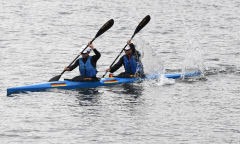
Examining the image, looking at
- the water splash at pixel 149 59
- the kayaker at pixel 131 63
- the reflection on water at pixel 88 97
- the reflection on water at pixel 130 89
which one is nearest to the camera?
the reflection on water at pixel 88 97

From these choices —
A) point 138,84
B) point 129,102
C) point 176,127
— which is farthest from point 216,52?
point 176,127

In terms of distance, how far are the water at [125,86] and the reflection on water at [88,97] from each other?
0.11 feet

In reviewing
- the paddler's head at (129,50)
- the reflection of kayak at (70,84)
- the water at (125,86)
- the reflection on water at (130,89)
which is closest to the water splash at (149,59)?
the water at (125,86)

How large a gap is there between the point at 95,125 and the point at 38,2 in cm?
3443

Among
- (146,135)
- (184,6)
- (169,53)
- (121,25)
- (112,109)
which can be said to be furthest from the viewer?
(184,6)

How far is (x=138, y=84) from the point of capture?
2191 centimetres

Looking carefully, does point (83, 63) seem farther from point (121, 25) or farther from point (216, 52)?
point (121, 25)

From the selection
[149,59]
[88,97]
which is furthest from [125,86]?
[149,59]

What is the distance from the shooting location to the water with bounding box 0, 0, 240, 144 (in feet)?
55.1

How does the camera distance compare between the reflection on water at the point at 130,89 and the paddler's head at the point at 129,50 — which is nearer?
the reflection on water at the point at 130,89

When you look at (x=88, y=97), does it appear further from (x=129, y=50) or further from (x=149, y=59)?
(x=149, y=59)

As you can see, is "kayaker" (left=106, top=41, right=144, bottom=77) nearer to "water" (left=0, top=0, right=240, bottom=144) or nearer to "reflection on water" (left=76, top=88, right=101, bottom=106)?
"water" (left=0, top=0, right=240, bottom=144)

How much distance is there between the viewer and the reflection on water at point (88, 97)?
19297 millimetres

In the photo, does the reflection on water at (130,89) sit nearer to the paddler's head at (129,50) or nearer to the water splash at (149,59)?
the paddler's head at (129,50)
